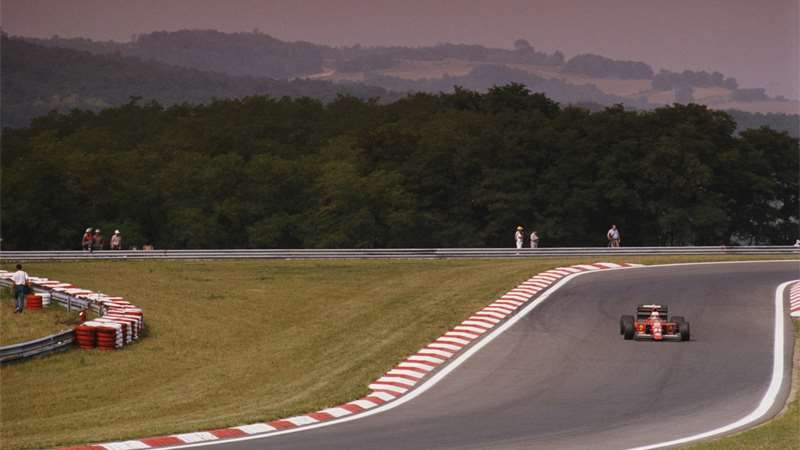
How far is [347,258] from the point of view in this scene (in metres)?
65.6

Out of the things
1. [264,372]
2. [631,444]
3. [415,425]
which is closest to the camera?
[631,444]

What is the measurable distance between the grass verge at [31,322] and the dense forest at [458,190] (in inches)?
1868

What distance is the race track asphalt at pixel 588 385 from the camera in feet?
74.7

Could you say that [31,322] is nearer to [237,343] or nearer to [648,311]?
[237,343]

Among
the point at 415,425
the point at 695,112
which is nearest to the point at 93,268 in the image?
the point at 415,425

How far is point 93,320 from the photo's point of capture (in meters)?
40.0

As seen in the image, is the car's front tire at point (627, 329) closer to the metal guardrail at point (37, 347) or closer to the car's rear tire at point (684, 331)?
the car's rear tire at point (684, 331)

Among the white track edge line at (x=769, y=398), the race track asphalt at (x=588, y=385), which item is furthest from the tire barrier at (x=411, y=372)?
the white track edge line at (x=769, y=398)

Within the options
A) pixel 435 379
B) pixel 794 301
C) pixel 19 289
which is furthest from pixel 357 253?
pixel 435 379

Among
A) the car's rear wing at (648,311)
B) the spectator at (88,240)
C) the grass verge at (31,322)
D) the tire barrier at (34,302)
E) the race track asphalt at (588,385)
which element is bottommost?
the grass verge at (31,322)

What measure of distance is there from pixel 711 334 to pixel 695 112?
6671 cm

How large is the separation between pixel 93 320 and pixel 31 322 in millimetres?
5214

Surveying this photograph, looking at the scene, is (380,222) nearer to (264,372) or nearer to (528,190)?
(528,190)

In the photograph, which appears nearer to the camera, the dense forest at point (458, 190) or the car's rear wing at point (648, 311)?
the car's rear wing at point (648, 311)
